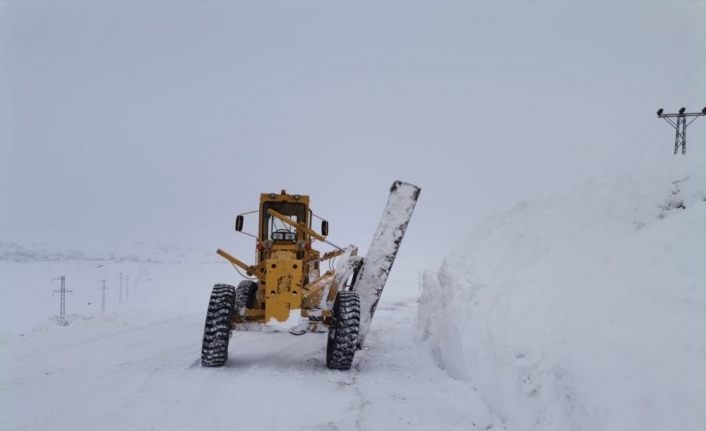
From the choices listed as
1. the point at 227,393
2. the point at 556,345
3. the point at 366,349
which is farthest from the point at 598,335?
the point at 366,349

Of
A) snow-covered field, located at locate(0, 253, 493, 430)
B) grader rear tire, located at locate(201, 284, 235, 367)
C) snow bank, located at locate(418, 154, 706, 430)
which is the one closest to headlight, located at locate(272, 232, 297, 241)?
snow-covered field, located at locate(0, 253, 493, 430)

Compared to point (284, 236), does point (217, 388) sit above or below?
below

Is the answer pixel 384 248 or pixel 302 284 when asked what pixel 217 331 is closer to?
pixel 302 284

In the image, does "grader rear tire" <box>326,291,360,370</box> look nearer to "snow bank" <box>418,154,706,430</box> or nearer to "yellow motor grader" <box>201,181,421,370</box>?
"yellow motor grader" <box>201,181,421,370</box>

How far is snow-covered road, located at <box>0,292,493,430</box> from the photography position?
531 centimetres

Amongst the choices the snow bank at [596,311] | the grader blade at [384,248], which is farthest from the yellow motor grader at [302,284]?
the snow bank at [596,311]

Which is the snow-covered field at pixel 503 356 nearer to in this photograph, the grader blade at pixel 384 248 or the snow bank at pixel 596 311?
the snow bank at pixel 596 311

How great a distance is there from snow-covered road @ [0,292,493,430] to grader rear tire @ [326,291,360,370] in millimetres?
213

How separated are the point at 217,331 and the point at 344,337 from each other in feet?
6.32

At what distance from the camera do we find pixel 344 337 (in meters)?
8.09

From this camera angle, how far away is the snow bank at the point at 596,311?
357 centimetres

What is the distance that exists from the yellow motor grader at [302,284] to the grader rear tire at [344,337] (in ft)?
0.05

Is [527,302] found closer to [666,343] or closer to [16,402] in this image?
[666,343]

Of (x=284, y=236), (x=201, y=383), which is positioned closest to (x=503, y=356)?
(x=201, y=383)
